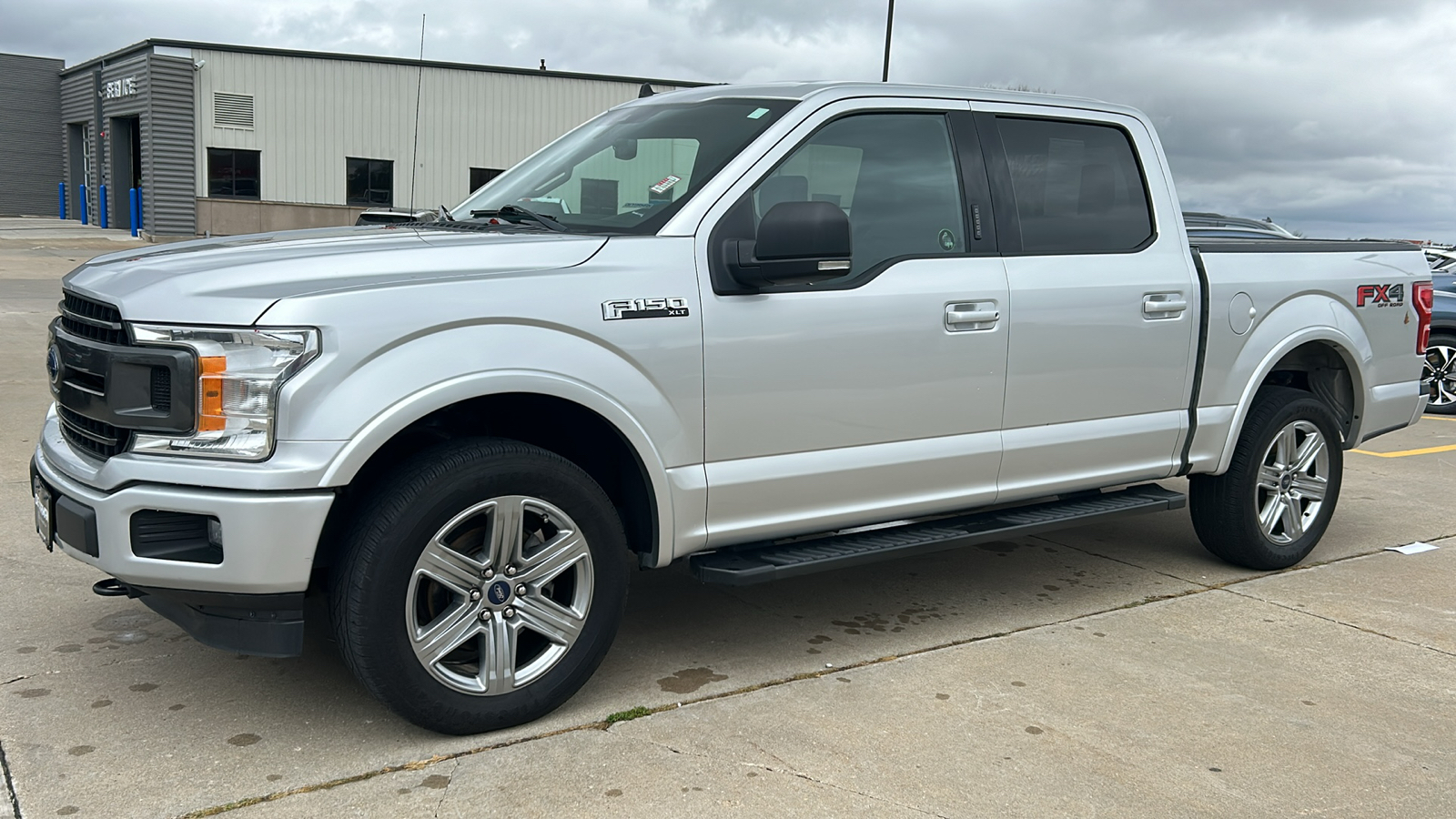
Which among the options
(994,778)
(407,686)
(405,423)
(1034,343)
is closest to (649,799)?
(407,686)

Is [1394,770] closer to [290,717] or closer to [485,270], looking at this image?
[485,270]

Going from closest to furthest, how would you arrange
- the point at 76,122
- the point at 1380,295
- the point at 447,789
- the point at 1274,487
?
the point at 447,789 → the point at 1274,487 → the point at 1380,295 → the point at 76,122

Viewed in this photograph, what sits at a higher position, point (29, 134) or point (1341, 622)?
point (29, 134)

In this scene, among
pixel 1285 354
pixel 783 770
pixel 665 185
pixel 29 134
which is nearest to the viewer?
pixel 783 770

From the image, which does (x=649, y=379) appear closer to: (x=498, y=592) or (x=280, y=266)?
(x=498, y=592)

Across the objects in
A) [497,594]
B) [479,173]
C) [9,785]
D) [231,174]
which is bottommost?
[9,785]

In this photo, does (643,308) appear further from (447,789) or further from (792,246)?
(447,789)

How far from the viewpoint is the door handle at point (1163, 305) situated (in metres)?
4.89

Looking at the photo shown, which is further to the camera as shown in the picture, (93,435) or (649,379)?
(649,379)

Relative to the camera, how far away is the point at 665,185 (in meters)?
4.06

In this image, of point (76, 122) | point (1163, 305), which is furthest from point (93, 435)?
point (76, 122)

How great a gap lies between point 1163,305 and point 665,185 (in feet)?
7.06

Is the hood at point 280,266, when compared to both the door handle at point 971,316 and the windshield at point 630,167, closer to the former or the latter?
the windshield at point 630,167

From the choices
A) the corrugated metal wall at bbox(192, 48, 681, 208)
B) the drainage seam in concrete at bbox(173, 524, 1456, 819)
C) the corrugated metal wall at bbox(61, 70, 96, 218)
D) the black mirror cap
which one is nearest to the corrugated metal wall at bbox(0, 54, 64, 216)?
the corrugated metal wall at bbox(61, 70, 96, 218)
